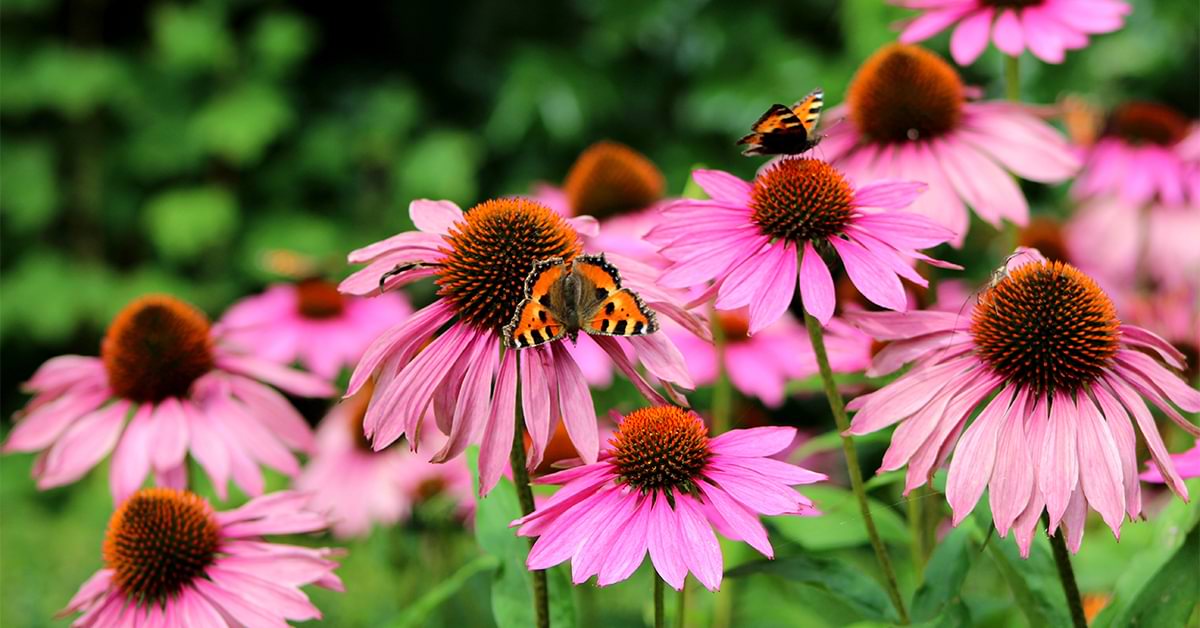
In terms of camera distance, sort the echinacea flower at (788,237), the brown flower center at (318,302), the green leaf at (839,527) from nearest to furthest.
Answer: the echinacea flower at (788,237) < the green leaf at (839,527) < the brown flower center at (318,302)

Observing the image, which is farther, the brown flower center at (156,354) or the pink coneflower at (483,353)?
the brown flower center at (156,354)

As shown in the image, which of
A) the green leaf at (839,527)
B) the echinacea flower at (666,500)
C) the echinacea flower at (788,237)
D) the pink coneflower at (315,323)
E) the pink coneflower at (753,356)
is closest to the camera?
the echinacea flower at (666,500)

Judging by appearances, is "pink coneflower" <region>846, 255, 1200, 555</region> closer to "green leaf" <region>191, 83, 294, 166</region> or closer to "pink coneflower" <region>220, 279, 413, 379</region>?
"pink coneflower" <region>220, 279, 413, 379</region>

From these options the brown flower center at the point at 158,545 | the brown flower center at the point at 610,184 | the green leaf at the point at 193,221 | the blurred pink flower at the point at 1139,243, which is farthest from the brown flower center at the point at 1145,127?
the green leaf at the point at 193,221

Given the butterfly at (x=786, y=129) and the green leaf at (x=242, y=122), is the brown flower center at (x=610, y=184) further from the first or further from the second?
the green leaf at (x=242, y=122)

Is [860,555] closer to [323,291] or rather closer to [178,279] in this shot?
[323,291]
